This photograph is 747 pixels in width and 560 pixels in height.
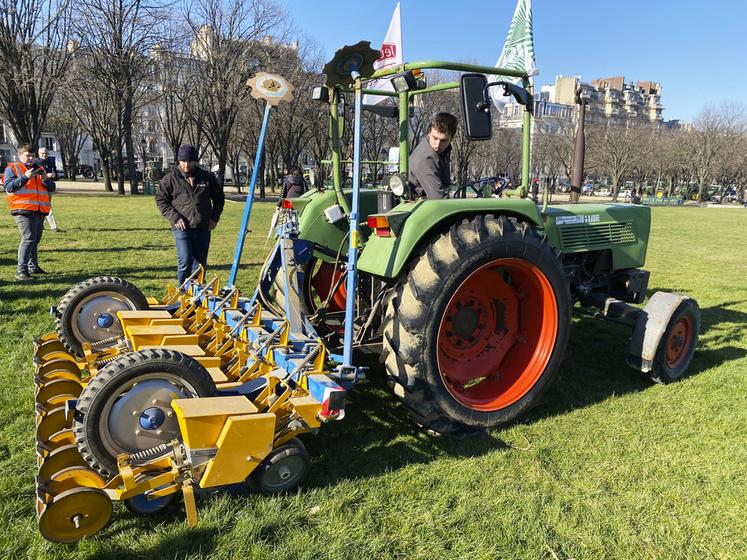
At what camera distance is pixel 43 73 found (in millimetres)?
24438

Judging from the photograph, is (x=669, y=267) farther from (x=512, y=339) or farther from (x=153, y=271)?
(x=153, y=271)

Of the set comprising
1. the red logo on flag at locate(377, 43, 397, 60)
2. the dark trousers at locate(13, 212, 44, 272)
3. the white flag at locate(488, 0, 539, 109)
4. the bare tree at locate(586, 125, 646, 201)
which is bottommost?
the dark trousers at locate(13, 212, 44, 272)

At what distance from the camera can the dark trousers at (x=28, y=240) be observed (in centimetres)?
739

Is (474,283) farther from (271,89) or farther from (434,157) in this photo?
(271,89)

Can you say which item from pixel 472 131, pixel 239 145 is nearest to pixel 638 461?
pixel 472 131

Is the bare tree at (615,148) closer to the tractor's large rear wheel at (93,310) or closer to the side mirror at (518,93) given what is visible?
the side mirror at (518,93)

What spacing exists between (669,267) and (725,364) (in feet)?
21.9

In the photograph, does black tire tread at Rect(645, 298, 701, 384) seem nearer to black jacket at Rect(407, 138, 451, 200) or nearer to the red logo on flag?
black jacket at Rect(407, 138, 451, 200)

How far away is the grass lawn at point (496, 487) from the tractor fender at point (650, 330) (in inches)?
11.2

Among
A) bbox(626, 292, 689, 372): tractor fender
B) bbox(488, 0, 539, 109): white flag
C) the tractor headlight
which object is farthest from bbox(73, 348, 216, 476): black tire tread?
bbox(626, 292, 689, 372): tractor fender

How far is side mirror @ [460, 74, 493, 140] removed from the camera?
3287mm

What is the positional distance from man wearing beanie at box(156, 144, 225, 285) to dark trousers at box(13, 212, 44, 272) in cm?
302

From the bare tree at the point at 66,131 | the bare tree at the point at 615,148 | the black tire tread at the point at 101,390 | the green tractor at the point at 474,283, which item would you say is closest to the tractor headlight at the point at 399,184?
the green tractor at the point at 474,283

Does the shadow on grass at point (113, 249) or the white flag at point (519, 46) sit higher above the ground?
the white flag at point (519, 46)
